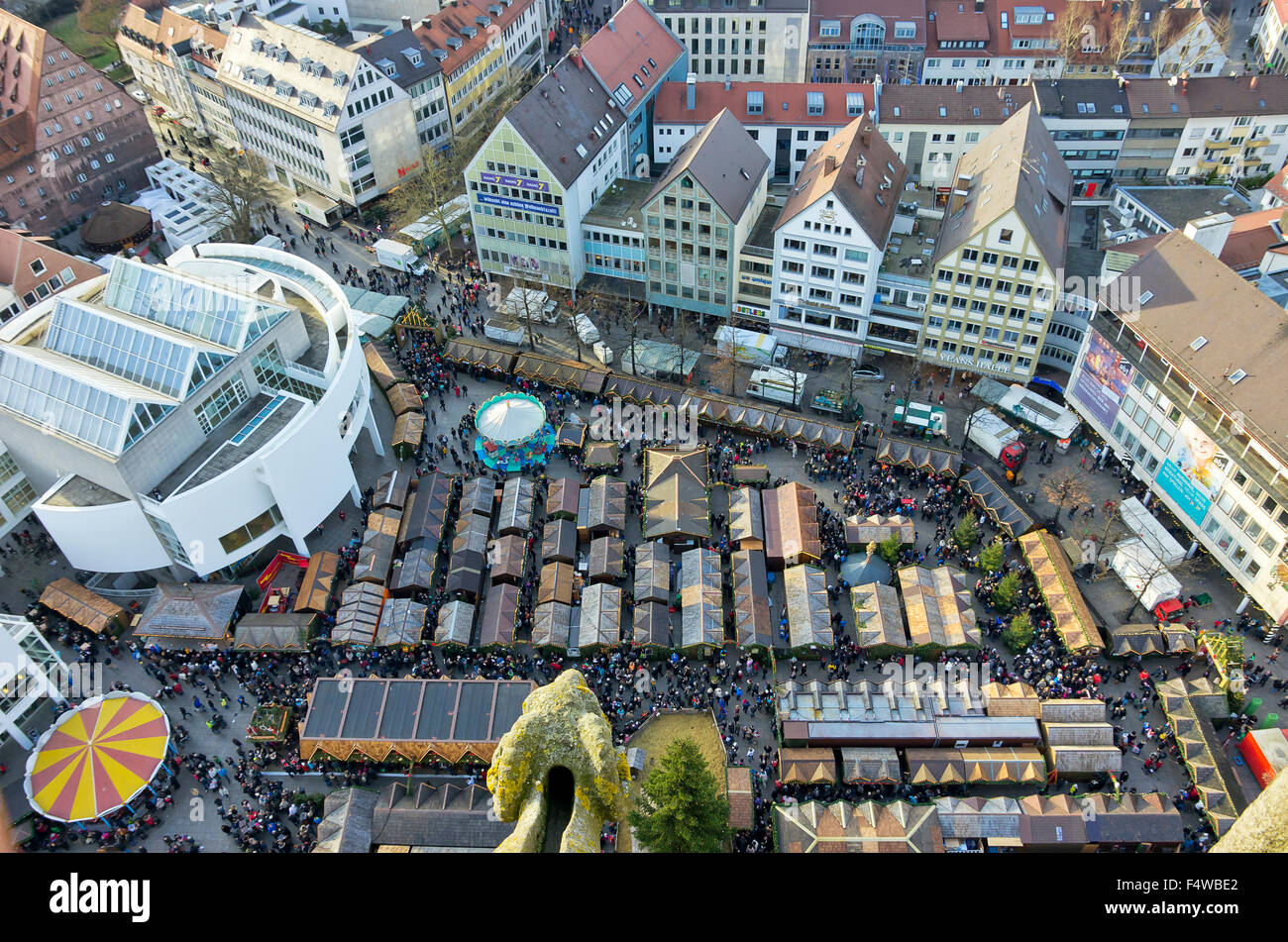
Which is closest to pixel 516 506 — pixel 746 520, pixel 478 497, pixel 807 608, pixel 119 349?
pixel 478 497

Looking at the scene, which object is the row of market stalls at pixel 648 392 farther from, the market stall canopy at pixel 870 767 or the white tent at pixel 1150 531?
the market stall canopy at pixel 870 767

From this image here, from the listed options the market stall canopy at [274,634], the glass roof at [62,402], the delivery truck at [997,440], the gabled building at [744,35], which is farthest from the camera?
the gabled building at [744,35]

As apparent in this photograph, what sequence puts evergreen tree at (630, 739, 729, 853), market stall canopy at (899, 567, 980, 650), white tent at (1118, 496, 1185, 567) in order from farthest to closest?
white tent at (1118, 496, 1185, 567) < market stall canopy at (899, 567, 980, 650) < evergreen tree at (630, 739, 729, 853)

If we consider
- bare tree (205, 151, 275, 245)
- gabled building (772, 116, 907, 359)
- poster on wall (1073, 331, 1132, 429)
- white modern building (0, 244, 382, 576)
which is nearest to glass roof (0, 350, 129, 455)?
white modern building (0, 244, 382, 576)

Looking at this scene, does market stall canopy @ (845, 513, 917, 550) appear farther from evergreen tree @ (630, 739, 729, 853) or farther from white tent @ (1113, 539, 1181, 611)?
evergreen tree @ (630, 739, 729, 853)

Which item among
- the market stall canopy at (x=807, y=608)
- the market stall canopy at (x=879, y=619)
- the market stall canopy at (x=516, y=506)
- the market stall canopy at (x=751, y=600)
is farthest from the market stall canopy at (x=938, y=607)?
the market stall canopy at (x=516, y=506)

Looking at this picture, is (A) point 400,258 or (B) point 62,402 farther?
(A) point 400,258

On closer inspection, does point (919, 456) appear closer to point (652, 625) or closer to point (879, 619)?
point (879, 619)
